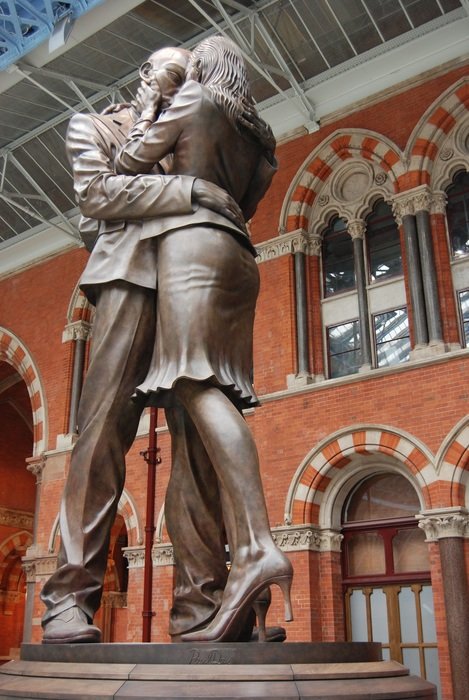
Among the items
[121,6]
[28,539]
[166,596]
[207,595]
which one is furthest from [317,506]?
[28,539]

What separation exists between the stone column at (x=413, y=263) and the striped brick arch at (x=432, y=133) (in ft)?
0.89

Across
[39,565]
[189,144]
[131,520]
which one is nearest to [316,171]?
[131,520]

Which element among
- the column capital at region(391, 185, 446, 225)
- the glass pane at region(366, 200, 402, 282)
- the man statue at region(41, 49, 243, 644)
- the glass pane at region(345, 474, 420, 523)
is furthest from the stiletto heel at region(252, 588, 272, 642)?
the glass pane at region(366, 200, 402, 282)

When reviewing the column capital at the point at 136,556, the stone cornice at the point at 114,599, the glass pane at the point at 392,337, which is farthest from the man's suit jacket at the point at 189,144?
the stone cornice at the point at 114,599

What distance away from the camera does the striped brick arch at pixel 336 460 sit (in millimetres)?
9750

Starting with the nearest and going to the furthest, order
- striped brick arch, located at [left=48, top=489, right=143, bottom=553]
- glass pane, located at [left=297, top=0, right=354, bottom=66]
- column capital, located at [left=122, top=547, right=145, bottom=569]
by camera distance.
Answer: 1. glass pane, located at [left=297, top=0, right=354, bottom=66]
2. column capital, located at [left=122, top=547, right=145, bottom=569]
3. striped brick arch, located at [left=48, top=489, right=143, bottom=553]

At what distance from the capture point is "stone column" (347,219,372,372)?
1052 cm

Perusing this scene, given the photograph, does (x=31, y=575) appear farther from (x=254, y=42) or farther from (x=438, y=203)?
(x=254, y=42)

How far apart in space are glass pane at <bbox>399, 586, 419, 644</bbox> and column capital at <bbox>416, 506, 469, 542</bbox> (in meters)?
1.00

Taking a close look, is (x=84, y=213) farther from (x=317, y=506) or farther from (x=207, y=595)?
(x=317, y=506)

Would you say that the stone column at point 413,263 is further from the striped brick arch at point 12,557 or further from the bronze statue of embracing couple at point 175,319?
the striped brick arch at point 12,557

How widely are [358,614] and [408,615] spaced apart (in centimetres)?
67

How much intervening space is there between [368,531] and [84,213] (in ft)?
27.7
